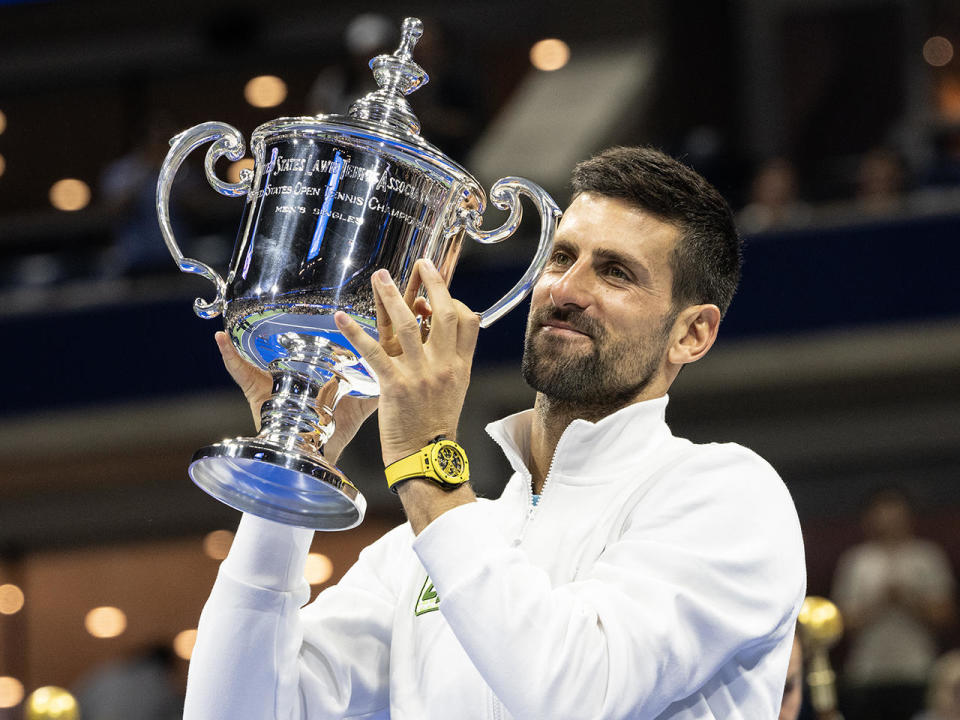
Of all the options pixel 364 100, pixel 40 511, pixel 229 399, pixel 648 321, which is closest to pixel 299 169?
pixel 364 100

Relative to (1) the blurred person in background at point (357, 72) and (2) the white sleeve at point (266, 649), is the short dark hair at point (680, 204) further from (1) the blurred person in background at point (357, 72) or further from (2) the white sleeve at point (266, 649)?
(1) the blurred person in background at point (357, 72)

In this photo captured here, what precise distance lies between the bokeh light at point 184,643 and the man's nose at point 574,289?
616 centimetres

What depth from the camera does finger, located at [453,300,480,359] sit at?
1811 mm

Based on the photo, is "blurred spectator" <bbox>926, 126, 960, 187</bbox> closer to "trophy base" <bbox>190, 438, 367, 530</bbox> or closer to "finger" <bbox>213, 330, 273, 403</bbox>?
"finger" <bbox>213, 330, 273, 403</bbox>

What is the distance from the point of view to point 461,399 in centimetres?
182

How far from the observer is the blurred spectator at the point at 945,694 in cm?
450

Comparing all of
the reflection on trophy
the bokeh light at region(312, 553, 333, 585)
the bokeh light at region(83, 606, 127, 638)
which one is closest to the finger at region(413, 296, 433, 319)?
the reflection on trophy

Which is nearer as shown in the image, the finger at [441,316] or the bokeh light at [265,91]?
the finger at [441,316]

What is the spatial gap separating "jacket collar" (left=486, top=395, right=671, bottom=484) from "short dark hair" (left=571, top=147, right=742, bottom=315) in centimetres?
20

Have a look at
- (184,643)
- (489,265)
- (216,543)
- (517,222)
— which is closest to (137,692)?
(184,643)

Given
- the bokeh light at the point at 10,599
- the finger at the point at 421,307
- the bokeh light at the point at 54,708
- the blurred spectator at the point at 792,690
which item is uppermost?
the finger at the point at 421,307

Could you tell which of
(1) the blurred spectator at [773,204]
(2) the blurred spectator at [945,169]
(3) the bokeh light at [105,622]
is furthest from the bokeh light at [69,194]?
(2) the blurred spectator at [945,169]

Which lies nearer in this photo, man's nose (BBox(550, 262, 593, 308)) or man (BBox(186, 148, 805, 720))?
man (BBox(186, 148, 805, 720))

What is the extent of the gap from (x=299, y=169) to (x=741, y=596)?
83cm
